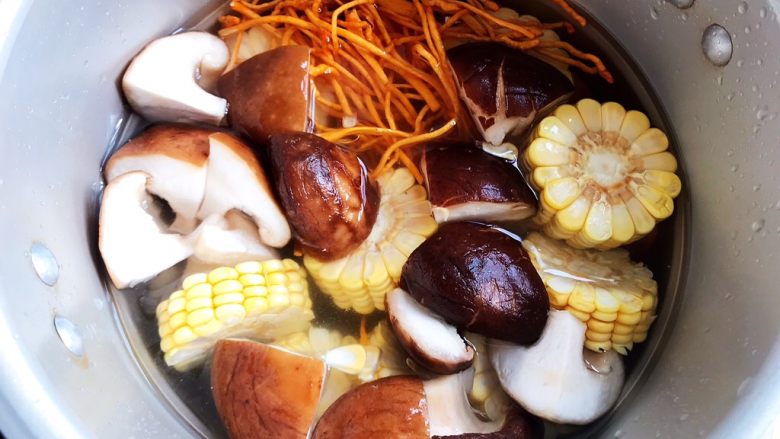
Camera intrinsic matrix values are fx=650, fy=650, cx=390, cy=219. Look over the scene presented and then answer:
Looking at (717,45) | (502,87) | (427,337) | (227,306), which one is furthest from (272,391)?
(717,45)

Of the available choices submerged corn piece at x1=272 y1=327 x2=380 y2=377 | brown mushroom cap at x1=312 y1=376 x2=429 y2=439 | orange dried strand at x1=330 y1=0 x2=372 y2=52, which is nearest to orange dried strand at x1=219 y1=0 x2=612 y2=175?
orange dried strand at x1=330 y1=0 x2=372 y2=52

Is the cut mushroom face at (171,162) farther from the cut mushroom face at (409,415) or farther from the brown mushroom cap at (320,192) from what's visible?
the cut mushroom face at (409,415)

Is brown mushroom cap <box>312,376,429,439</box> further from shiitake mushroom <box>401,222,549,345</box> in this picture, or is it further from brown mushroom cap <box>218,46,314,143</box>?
brown mushroom cap <box>218,46,314,143</box>

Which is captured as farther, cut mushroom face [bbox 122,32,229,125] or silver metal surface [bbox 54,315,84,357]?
cut mushroom face [bbox 122,32,229,125]

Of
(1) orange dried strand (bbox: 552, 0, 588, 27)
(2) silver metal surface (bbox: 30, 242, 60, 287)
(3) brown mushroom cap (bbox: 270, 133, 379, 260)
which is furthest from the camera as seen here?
(1) orange dried strand (bbox: 552, 0, 588, 27)

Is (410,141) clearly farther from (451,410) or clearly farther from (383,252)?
(451,410)

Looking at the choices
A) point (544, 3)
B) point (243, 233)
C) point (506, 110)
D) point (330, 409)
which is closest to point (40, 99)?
point (243, 233)
